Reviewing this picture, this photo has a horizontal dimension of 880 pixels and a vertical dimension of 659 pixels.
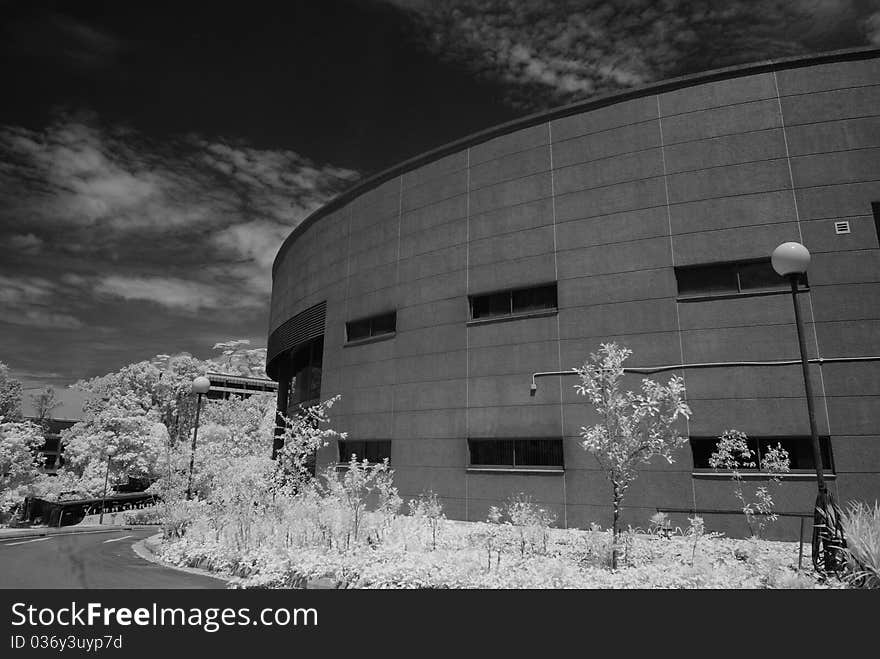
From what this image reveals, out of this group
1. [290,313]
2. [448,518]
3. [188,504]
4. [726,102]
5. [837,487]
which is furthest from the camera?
[290,313]

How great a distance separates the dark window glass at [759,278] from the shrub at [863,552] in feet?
26.7

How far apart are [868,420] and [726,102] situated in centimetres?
1017

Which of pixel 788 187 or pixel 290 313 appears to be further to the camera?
pixel 290 313

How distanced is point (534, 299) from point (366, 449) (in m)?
9.47

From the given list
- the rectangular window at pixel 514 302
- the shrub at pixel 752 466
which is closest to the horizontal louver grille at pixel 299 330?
the rectangular window at pixel 514 302

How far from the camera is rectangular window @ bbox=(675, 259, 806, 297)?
48.6ft

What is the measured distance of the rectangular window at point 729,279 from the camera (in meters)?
14.8

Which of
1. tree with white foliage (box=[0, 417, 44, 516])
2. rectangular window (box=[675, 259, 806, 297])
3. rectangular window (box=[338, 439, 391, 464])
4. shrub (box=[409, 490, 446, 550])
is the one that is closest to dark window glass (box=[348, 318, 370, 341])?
rectangular window (box=[338, 439, 391, 464])

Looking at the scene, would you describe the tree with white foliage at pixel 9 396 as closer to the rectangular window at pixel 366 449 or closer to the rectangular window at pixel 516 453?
the rectangular window at pixel 366 449

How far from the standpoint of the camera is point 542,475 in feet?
53.8
